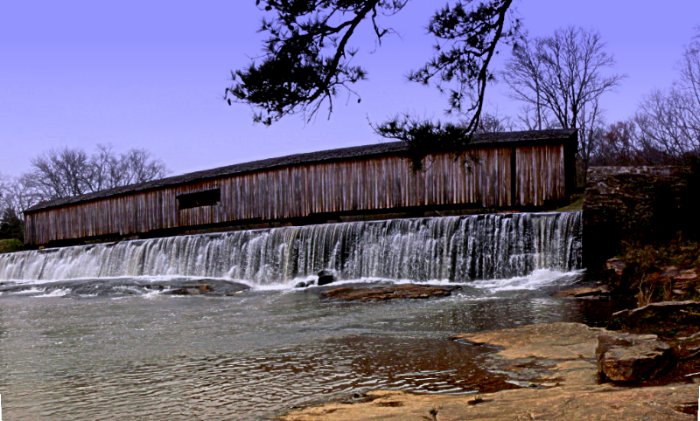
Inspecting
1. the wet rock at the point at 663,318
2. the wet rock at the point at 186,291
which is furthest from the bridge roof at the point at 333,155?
the wet rock at the point at 663,318

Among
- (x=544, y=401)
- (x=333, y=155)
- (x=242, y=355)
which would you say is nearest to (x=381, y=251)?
(x=333, y=155)

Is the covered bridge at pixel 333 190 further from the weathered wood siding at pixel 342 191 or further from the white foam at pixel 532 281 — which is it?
the white foam at pixel 532 281

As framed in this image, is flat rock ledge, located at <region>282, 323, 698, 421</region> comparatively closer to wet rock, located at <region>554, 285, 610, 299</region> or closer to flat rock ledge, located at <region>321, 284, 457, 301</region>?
wet rock, located at <region>554, 285, 610, 299</region>

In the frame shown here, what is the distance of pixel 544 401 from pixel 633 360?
29.8 inches

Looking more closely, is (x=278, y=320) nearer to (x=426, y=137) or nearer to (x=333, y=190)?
(x=426, y=137)

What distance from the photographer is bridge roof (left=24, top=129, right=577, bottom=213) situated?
62.8ft

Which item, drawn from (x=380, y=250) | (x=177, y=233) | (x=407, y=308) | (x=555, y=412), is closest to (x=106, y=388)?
(x=555, y=412)

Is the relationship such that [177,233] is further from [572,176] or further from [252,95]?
[252,95]

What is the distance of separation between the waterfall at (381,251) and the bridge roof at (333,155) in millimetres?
4543

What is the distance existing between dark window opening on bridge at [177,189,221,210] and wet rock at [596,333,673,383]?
23.6 metres

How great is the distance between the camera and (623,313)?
5594mm

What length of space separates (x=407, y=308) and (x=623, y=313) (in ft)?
13.0

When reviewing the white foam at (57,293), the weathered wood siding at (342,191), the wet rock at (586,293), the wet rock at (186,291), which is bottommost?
the white foam at (57,293)

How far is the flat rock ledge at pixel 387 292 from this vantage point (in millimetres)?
10930
